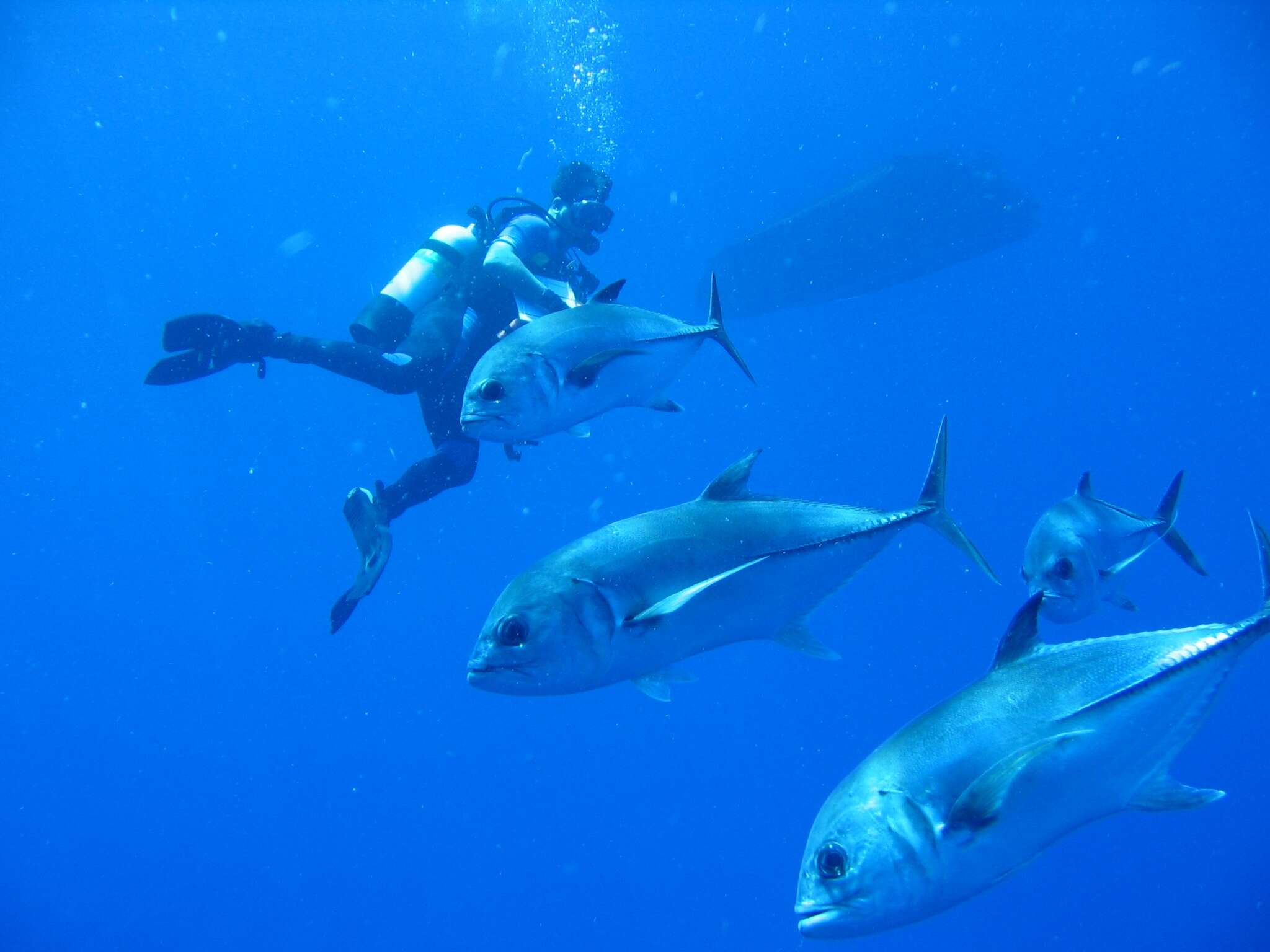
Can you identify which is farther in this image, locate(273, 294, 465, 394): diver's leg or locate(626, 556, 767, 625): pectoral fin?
locate(273, 294, 465, 394): diver's leg

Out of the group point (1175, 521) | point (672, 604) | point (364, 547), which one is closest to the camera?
point (672, 604)

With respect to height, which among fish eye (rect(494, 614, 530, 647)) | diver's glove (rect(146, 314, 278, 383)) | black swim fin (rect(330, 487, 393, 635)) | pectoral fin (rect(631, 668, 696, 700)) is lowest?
pectoral fin (rect(631, 668, 696, 700))

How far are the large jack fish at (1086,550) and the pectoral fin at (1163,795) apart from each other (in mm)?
2154

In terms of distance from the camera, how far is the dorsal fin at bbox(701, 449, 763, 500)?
275 cm

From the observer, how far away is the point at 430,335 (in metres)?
6.46

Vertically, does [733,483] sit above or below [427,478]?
below

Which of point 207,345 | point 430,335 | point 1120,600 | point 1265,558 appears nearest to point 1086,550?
point 1120,600

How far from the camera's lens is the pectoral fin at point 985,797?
73.9 inches

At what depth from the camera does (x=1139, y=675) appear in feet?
6.66

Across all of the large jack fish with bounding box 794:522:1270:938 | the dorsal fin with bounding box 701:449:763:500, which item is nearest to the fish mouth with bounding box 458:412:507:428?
the dorsal fin with bounding box 701:449:763:500

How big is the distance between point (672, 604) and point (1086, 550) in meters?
3.45

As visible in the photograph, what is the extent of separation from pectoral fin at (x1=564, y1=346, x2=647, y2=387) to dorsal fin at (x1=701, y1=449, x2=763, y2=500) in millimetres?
750

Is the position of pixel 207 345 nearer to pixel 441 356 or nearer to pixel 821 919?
pixel 441 356

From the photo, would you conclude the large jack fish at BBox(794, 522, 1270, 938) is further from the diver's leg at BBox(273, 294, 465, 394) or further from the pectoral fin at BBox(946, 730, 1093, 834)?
the diver's leg at BBox(273, 294, 465, 394)
